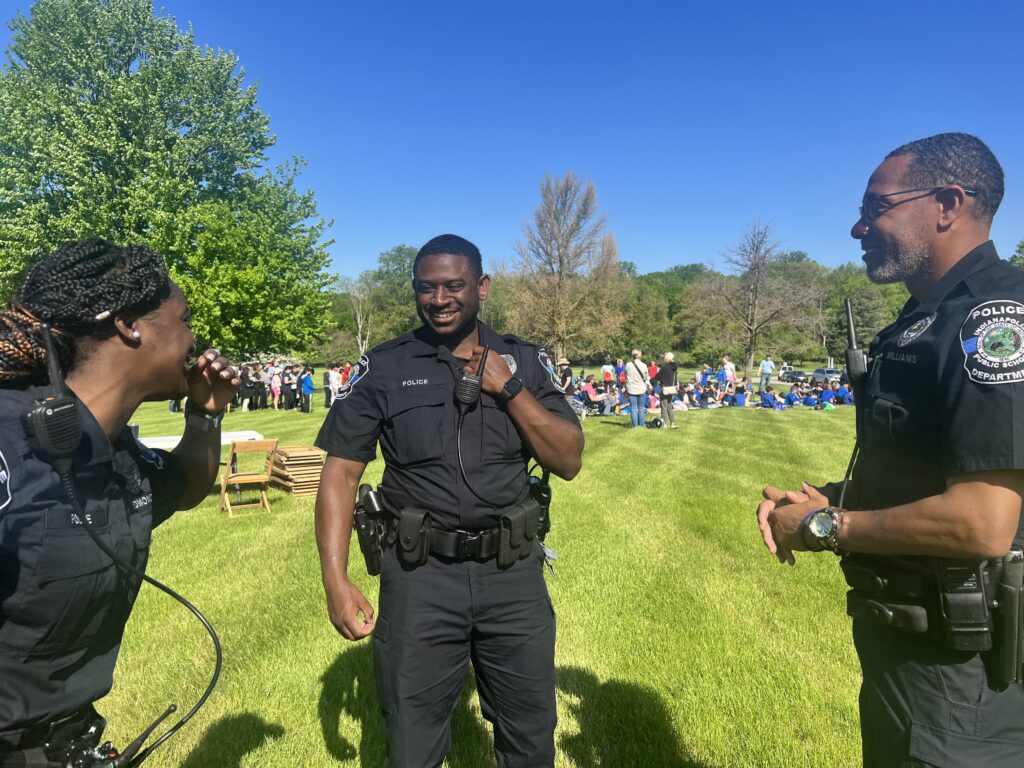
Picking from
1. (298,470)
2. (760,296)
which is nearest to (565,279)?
(760,296)

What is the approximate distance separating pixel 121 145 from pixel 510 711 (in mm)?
29288

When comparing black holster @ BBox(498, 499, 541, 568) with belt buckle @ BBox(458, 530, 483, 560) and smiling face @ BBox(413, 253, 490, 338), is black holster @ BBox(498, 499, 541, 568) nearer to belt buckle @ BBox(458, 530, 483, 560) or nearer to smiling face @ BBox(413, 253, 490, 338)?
belt buckle @ BBox(458, 530, 483, 560)

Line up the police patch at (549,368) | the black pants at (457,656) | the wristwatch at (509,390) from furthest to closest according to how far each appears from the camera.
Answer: the police patch at (549,368)
the wristwatch at (509,390)
the black pants at (457,656)

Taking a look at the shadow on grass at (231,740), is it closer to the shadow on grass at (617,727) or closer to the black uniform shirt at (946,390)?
the shadow on grass at (617,727)

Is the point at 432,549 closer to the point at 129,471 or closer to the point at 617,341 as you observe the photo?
the point at 129,471

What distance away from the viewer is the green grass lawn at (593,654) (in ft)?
11.4

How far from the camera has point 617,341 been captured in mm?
56344

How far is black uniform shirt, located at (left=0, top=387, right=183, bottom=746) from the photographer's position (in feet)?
4.92

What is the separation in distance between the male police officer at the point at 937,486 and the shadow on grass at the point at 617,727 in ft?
5.43

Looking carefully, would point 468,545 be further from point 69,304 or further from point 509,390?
point 69,304

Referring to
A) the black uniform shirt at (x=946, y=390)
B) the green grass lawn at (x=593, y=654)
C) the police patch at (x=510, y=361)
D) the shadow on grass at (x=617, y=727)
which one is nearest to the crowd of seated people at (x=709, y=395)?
the green grass lawn at (x=593, y=654)

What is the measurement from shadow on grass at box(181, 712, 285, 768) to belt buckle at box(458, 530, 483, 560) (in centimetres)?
205

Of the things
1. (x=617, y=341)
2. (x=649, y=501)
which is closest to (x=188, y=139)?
(x=649, y=501)

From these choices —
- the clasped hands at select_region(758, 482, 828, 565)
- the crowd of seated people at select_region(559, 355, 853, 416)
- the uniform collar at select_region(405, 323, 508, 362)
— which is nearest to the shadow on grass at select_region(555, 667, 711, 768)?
the clasped hands at select_region(758, 482, 828, 565)
